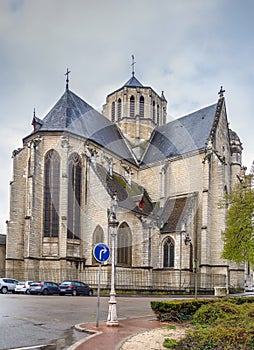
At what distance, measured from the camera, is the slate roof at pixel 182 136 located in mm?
42006

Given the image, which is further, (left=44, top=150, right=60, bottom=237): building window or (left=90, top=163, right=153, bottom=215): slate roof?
(left=90, top=163, right=153, bottom=215): slate roof

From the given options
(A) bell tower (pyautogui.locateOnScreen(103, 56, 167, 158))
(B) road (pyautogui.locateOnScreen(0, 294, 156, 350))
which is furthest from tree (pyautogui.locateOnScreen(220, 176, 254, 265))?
(A) bell tower (pyautogui.locateOnScreen(103, 56, 167, 158))

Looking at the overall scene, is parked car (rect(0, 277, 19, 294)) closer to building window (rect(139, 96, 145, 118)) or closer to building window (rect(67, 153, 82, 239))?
building window (rect(67, 153, 82, 239))

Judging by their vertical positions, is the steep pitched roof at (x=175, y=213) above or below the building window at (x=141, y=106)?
below

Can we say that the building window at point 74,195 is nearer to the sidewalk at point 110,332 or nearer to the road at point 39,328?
the road at point 39,328

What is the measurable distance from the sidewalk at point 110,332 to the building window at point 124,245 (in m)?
21.3

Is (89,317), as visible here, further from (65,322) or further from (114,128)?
(114,128)

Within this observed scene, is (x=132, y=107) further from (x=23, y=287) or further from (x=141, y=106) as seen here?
(x=23, y=287)

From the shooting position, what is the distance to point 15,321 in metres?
12.5

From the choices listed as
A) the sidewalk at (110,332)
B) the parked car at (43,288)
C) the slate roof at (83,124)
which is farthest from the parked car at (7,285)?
the sidewalk at (110,332)

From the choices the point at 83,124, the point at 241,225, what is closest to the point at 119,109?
the point at 83,124

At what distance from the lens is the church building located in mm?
33344

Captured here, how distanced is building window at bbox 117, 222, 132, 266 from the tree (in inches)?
458

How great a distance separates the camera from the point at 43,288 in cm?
2847
